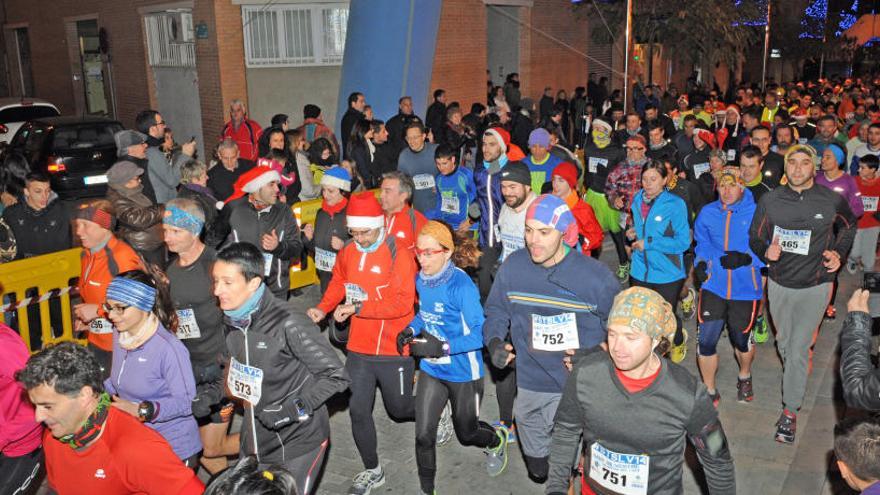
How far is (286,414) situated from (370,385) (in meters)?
1.50

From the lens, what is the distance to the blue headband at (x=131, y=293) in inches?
188

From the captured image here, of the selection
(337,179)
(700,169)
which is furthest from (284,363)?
(700,169)

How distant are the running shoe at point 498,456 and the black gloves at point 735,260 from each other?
7.62ft

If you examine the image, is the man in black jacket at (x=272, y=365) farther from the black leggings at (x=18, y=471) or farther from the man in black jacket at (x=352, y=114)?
the man in black jacket at (x=352, y=114)

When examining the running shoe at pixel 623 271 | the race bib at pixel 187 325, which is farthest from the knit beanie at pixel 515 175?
the running shoe at pixel 623 271

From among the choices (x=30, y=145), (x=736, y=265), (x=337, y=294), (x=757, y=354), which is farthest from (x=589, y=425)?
(x=30, y=145)

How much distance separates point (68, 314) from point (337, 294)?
A: 421 cm

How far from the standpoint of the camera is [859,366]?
A: 475cm

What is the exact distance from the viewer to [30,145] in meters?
17.1

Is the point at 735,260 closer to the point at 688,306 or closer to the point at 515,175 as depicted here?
the point at 515,175

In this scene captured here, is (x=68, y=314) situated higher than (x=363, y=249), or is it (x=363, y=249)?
(x=363, y=249)

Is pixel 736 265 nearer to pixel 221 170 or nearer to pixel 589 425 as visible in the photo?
pixel 589 425

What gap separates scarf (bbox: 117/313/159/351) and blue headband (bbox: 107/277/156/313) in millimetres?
81

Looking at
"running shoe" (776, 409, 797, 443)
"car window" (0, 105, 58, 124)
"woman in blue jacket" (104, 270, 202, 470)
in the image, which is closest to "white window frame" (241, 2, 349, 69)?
"car window" (0, 105, 58, 124)
